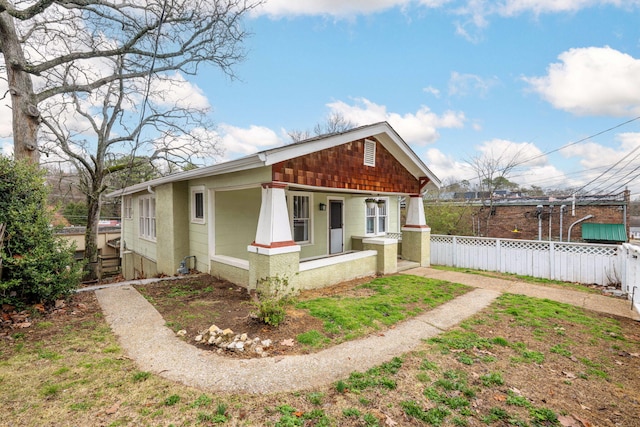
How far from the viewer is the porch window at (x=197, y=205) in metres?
8.62

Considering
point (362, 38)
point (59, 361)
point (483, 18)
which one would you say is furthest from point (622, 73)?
point (59, 361)

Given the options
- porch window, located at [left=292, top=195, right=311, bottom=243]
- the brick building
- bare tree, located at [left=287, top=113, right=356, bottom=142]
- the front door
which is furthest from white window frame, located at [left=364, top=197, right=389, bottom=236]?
bare tree, located at [left=287, top=113, right=356, bottom=142]

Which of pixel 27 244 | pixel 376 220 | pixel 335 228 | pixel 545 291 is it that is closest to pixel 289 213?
pixel 335 228

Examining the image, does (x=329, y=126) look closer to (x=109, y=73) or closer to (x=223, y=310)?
(x=109, y=73)

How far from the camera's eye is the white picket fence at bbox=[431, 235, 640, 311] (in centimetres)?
742

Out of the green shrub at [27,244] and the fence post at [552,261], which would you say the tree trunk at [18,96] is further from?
the fence post at [552,261]

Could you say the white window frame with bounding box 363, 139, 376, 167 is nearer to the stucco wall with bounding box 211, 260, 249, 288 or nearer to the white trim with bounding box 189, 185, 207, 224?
the stucco wall with bounding box 211, 260, 249, 288

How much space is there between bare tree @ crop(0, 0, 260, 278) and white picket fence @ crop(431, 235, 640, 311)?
1130 cm

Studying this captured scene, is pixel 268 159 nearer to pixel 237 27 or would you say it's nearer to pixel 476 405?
pixel 476 405

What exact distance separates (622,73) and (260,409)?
17806 mm

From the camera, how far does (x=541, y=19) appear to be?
36.0 ft

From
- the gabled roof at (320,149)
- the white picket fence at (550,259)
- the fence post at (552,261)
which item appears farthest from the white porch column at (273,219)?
the fence post at (552,261)

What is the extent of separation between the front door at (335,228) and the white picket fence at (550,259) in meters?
3.80

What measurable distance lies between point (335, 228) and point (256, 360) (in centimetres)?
818
